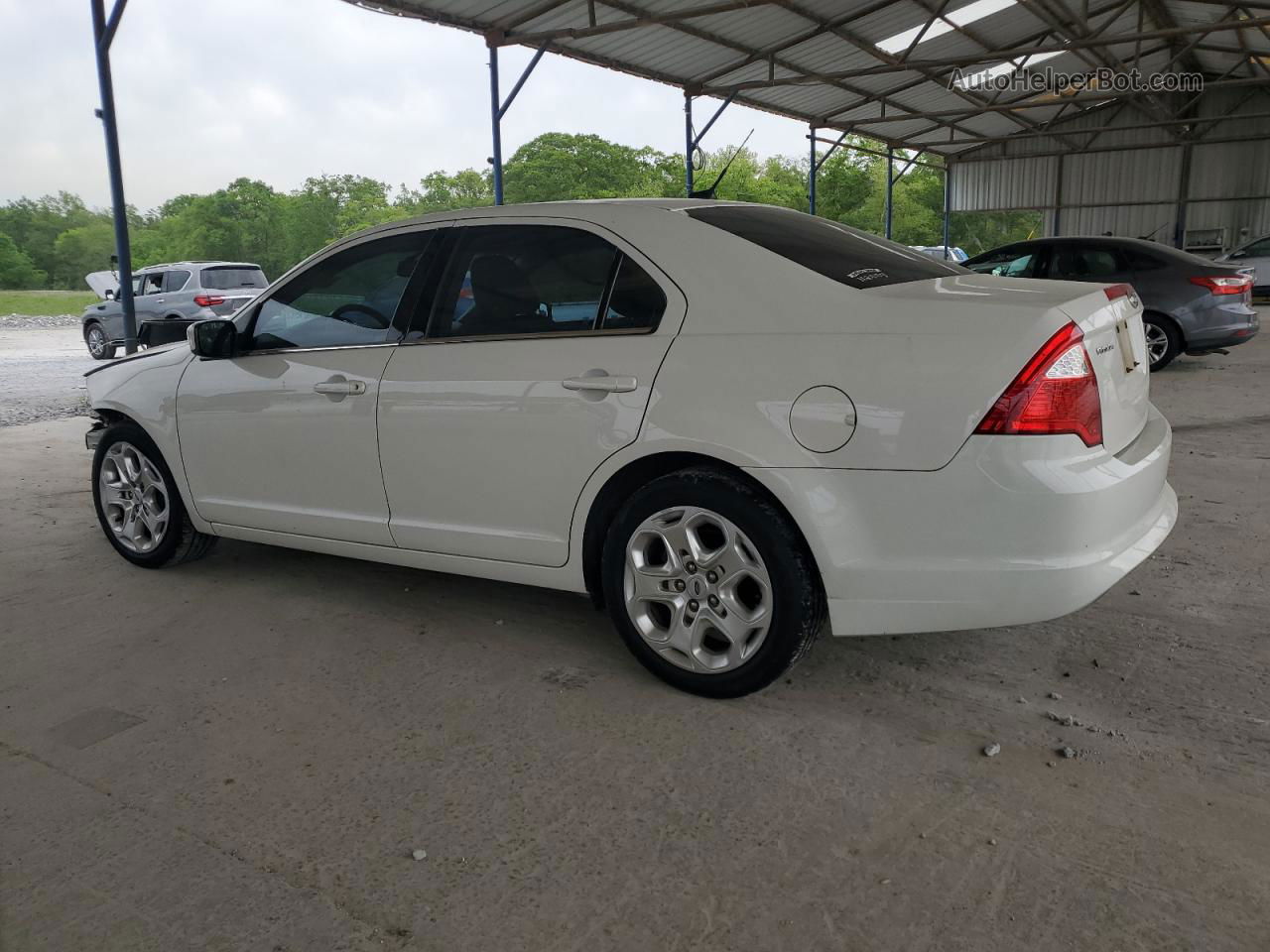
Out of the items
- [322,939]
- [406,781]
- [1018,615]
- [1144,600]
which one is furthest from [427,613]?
[1144,600]

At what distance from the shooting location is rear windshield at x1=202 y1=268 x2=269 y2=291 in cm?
1633

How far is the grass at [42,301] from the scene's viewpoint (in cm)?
3476

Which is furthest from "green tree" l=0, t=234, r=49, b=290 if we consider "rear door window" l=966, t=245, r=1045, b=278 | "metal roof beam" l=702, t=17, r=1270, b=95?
"rear door window" l=966, t=245, r=1045, b=278

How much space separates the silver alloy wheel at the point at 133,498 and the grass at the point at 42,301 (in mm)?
33636

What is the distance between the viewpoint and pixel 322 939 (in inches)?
78.6

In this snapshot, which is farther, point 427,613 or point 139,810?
point 427,613

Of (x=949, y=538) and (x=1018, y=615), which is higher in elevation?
(x=949, y=538)

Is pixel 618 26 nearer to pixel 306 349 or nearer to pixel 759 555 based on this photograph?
pixel 306 349

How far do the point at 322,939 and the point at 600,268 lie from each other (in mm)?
2073

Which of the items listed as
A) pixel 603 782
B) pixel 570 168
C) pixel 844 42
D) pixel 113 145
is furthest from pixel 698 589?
pixel 570 168

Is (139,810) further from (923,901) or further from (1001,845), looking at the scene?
(1001,845)

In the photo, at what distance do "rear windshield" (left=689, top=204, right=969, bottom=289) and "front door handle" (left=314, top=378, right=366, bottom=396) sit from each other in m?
1.36

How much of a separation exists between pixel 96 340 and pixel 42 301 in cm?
2318

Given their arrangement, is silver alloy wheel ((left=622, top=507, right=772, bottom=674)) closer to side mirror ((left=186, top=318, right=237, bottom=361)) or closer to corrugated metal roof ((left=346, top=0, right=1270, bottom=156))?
side mirror ((left=186, top=318, right=237, bottom=361))
